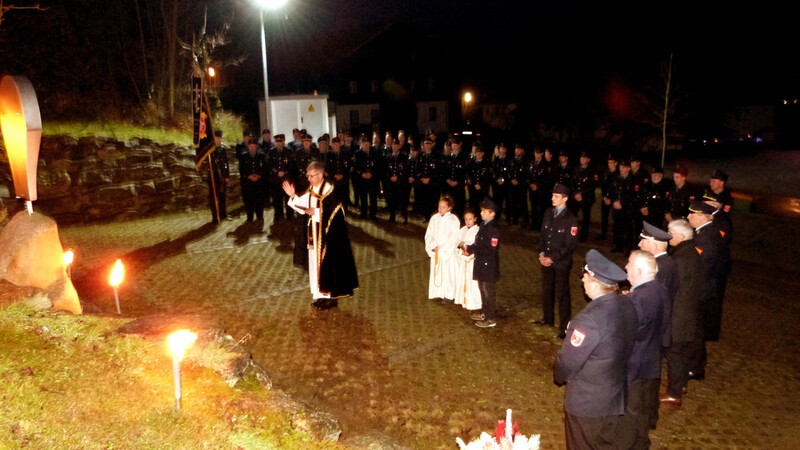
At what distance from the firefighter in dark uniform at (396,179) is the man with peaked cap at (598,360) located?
1025 centimetres

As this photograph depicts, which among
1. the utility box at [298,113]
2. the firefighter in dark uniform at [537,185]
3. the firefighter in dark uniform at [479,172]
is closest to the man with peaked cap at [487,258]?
the firefighter in dark uniform at [537,185]

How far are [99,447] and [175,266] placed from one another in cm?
703

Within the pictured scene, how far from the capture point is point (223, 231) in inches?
523

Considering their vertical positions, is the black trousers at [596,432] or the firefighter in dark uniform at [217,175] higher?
the firefighter in dark uniform at [217,175]

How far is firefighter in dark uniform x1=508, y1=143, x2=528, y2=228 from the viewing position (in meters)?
13.4

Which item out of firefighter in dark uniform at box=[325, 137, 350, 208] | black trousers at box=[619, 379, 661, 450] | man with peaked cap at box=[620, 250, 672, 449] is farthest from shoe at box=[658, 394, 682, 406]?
firefighter in dark uniform at box=[325, 137, 350, 208]

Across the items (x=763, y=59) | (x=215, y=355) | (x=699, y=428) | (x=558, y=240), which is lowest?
(x=699, y=428)

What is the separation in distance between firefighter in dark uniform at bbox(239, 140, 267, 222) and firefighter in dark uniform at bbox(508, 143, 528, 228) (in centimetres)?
630

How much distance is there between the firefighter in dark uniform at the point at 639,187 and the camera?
36.0ft

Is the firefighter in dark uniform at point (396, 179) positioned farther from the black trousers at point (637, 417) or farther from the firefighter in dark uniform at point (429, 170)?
the black trousers at point (637, 417)

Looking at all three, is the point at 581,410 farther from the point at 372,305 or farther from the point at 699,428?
the point at 372,305

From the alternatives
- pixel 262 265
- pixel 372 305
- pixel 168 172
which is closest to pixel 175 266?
pixel 262 265

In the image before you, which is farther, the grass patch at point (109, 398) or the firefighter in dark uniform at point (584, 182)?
the firefighter in dark uniform at point (584, 182)

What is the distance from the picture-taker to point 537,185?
1299 cm
